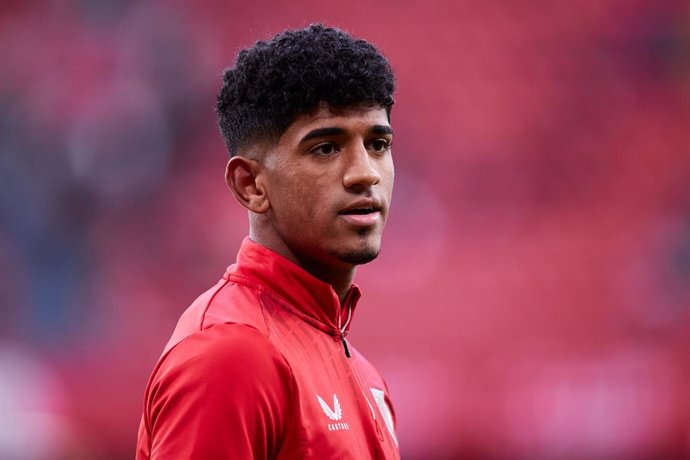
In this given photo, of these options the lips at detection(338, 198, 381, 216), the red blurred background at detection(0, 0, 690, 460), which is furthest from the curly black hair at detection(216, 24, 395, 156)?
the red blurred background at detection(0, 0, 690, 460)

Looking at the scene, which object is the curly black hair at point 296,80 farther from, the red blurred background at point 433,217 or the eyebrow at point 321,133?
the red blurred background at point 433,217

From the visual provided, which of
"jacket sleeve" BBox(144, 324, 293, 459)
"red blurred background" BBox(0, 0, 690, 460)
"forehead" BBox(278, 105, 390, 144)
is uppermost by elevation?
"red blurred background" BBox(0, 0, 690, 460)

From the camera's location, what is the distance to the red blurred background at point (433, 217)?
5.83 meters

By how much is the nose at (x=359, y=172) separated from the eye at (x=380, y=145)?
6cm

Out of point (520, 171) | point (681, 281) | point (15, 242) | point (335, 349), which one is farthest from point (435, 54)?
point (335, 349)

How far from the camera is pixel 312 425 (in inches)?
67.1

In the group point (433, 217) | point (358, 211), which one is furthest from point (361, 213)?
point (433, 217)

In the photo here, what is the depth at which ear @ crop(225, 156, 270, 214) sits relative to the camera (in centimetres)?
196

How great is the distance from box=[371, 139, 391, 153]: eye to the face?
0.08ft

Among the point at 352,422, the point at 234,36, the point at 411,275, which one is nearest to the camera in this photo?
the point at 352,422

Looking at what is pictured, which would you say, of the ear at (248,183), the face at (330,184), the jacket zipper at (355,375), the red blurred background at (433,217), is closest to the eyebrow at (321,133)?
the face at (330,184)

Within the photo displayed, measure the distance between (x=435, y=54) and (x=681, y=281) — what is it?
206 cm

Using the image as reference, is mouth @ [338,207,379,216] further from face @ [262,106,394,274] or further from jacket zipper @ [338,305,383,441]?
jacket zipper @ [338,305,383,441]

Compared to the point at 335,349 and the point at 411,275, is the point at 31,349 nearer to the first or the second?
the point at 411,275
